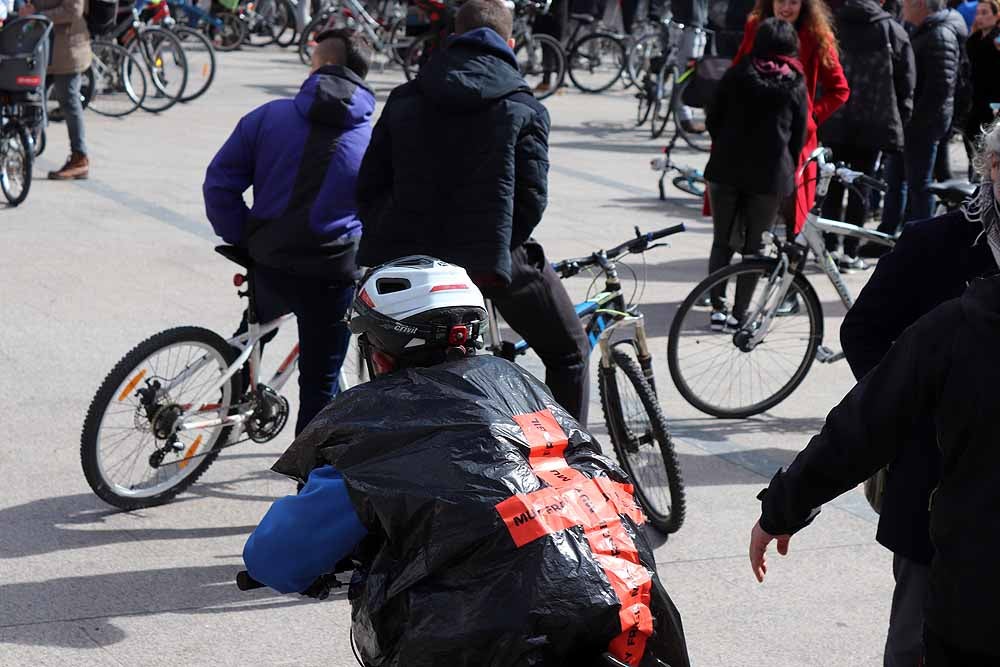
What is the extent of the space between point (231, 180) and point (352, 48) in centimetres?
63

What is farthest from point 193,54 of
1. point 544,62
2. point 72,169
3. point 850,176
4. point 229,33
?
point 850,176

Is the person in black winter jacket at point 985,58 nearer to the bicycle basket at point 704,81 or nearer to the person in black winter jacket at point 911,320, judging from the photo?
the bicycle basket at point 704,81

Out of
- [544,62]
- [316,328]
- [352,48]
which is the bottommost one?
[544,62]

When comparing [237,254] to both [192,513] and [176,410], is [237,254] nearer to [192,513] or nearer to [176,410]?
[176,410]

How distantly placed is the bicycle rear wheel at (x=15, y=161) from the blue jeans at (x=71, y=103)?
829 mm

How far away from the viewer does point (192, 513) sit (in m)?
5.22

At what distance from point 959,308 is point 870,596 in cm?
269

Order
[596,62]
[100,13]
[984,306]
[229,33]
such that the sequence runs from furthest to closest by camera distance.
Result: 1. [229,33]
2. [596,62]
3. [100,13]
4. [984,306]

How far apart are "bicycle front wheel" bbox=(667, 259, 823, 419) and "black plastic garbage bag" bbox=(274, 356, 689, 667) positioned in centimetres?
409

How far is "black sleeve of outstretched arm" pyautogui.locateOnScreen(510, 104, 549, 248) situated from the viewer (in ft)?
15.8

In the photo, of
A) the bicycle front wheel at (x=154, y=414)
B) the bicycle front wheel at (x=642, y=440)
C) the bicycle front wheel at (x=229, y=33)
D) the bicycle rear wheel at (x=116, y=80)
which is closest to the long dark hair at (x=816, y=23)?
the bicycle front wheel at (x=642, y=440)

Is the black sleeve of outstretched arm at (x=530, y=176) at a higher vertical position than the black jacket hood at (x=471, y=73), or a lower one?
lower

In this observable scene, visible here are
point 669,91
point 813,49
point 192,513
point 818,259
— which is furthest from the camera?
point 669,91

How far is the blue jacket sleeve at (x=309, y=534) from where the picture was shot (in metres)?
2.61
